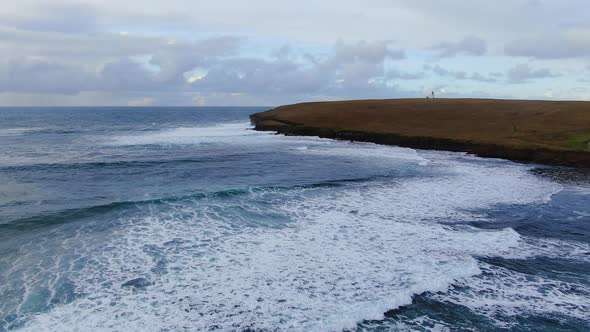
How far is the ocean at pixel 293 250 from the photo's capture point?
1245cm

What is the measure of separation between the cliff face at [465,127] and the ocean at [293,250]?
32.3ft

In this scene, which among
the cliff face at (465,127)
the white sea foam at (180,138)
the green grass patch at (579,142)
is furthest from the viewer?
the white sea foam at (180,138)

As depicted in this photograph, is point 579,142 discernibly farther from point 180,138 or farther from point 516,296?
point 180,138

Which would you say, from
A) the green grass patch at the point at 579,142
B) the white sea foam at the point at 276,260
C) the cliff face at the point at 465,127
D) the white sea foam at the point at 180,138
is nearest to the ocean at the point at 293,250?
the white sea foam at the point at 276,260

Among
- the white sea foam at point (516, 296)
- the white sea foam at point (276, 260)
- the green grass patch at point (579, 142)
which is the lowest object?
the white sea foam at point (516, 296)

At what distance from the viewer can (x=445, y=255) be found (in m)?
17.0

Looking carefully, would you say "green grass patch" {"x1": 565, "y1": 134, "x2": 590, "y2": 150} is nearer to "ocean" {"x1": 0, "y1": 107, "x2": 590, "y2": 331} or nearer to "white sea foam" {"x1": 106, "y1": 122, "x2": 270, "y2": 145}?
"ocean" {"x1": 0, "y1": 107, "x2": 590, "y2": 331}

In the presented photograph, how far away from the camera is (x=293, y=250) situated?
682 inches

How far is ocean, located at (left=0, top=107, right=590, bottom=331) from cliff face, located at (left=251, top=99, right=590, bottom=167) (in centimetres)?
983

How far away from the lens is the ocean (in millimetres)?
12453

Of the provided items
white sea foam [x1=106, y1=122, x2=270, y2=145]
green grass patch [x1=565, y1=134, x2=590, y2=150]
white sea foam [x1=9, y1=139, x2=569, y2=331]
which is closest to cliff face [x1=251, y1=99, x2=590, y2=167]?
green grass patch [x1=565, y1=134, x2=590, y2=150]

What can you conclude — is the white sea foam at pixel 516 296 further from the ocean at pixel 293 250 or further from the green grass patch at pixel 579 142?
the green grass patch at pixel 579 142

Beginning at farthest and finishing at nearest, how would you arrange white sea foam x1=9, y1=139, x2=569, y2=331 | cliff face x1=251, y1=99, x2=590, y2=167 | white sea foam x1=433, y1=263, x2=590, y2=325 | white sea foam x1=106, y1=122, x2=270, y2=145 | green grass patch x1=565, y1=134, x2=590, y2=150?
white sea foam x1=106, y1=122, x2=270, y2=145 → cliff face x1=251, y1=99, x2=590, y2=167 → green grass patch x1=565, y1=134, x2=590, y2=150 → white sea foam x1=433, y1=263, x2=590, y2=325 → white sea foam x1=9, y1=139, x2=569, y2=331

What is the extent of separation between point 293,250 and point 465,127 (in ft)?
153
